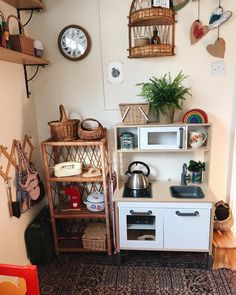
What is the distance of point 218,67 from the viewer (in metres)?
2.19

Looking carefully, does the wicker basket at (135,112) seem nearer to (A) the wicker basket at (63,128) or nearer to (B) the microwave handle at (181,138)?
(B) the microwave handle at (181,138)

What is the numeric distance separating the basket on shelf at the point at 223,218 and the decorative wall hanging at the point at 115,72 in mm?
1468

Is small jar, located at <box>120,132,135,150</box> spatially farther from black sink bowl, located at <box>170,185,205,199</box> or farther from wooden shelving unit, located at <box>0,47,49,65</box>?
wooden shelving unit, located at <box>0,47,49,65</box>

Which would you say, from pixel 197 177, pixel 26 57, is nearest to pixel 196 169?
pixel 197 177

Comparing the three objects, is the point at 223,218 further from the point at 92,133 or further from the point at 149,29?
the point at 149,29

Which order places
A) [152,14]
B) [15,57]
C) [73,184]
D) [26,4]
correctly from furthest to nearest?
[73,184]
[26,4]
[152,14]
[15,57]

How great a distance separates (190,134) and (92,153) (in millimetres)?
941

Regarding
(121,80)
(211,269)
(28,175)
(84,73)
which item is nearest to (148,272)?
(211,269)

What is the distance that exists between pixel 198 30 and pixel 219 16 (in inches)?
7.4

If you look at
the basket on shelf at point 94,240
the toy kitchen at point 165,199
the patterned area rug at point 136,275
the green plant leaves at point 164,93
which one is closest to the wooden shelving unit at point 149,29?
the green plant leaves at point 164,93

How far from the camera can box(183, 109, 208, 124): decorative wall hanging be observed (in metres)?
2.15

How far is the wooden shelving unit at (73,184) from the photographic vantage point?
2.25 meters

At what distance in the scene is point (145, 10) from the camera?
1.93 m

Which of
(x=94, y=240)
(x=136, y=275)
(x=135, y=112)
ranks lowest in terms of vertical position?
(x=136, y=275)
